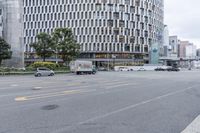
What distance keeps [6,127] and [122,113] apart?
14.2 ft

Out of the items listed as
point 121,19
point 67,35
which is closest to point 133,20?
point 121,19

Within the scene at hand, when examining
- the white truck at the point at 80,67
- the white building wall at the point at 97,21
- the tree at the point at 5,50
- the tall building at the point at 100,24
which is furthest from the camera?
the white building wall at the point at 97,21

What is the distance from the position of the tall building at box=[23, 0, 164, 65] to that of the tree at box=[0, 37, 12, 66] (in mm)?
57866

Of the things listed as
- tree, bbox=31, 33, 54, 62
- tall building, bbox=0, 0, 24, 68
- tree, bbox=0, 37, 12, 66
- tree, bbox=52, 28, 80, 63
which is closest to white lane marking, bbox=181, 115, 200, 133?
tree, bbox=0, 37, 12, 66

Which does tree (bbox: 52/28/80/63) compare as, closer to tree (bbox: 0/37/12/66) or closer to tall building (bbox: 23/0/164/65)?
tree (bbox: 0/37/12/66)

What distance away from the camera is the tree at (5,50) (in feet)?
181

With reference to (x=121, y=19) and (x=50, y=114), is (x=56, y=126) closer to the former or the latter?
(x=50, y=114)

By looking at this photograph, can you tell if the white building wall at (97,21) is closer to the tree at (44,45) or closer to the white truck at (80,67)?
the tree at (44,45)

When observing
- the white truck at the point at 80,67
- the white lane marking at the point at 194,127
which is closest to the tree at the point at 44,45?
the white truck at the point at 80,67

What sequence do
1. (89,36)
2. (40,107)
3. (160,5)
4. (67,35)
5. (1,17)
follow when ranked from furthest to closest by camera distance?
(160,5) → (89,36) → (67,35) → (1,17) → (40,107)

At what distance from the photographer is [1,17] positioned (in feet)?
207

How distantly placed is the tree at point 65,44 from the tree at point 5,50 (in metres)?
12.5

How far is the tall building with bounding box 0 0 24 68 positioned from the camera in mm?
57031

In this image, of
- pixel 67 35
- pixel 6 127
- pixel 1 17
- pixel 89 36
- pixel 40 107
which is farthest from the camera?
pixel 89 36
